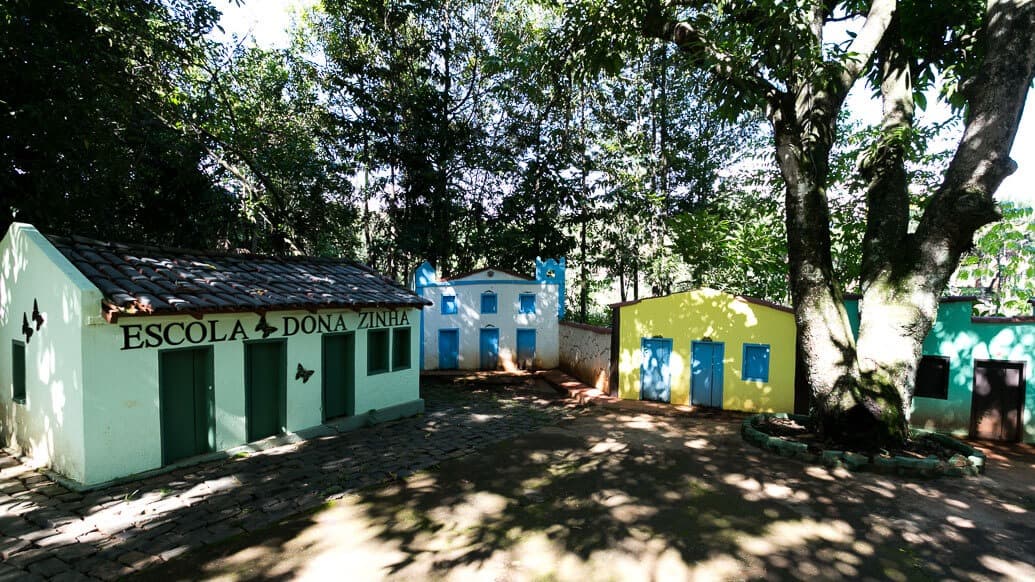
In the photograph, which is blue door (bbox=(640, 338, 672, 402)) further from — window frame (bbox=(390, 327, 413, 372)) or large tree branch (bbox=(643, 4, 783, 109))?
large tree branch (bbox=(643, 4, 783, 109))

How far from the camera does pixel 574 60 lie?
Result: 36.3ft

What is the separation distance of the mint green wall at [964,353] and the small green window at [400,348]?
11.6 m

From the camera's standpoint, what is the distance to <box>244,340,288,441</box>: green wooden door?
28.8 feet

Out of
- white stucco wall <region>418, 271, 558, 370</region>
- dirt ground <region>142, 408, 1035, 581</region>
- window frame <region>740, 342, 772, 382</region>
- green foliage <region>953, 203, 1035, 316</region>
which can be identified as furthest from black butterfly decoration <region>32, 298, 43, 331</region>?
green foliage <region>953, 203, 1035, 316</region>

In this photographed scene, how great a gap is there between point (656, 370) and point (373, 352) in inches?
296

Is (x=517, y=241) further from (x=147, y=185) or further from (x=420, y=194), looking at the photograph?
(x=147, y=185)

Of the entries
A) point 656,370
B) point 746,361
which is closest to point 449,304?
point 656,370

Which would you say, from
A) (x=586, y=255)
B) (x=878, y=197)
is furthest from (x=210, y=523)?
(x=586, y=255)

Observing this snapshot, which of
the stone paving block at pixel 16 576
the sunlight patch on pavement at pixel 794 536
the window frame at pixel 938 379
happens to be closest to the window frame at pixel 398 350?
the stone paving block at pixel 16 576

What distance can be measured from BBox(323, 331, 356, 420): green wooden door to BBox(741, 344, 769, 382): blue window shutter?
31.2ft

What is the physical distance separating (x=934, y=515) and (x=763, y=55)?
7674 millimetres

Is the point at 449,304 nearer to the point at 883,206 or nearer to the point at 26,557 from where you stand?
the point at 883,206

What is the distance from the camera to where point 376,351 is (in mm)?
11414

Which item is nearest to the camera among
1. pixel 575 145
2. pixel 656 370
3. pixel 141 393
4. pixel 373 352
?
pixel 141 393
